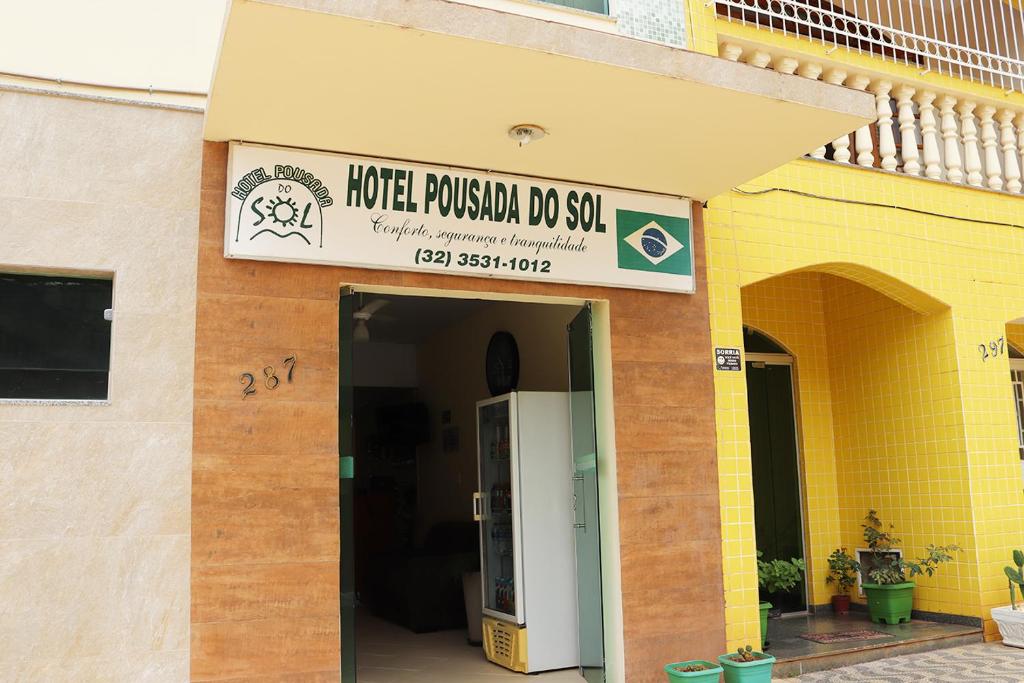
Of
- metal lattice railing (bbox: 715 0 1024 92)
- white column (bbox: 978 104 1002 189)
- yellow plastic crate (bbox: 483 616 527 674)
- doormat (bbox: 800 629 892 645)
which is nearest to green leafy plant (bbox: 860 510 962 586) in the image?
doormat (bbox: 800 629 892 645)

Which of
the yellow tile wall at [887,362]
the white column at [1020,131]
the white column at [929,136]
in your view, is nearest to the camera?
the yellow tile wall at [887,362]

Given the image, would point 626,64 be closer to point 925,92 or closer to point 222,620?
point 222,620

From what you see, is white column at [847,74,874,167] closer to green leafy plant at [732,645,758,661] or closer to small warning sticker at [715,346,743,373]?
small warning sticker at [715,346,743,373]

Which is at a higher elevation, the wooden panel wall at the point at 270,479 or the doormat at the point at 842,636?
the wooden panel wall at the point at 270,479

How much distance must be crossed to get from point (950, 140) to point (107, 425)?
637 centimetres

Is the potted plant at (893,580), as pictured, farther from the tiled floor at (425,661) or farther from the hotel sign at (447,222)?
the hotel sign at (447,222)

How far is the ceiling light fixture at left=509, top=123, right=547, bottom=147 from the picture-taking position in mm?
4500

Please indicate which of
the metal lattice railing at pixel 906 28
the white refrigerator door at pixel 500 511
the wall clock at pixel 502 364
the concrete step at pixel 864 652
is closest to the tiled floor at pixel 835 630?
the concrete step at pixel 864 652

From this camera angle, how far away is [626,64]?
3.90 m

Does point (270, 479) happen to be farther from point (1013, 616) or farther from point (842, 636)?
point (1013, 616)

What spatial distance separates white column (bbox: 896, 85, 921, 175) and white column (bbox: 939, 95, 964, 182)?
0.34m

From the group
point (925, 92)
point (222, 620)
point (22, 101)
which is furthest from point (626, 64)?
point (925, 92)

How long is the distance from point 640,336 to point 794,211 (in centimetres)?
160

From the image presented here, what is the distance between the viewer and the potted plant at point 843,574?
7.27 m
